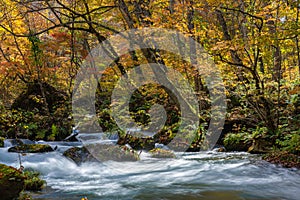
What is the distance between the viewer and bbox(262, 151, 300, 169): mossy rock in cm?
562

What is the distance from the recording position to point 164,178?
17.9 feet

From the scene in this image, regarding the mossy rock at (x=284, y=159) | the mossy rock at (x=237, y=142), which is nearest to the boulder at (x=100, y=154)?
the mossy rock at (x=237, y=142)

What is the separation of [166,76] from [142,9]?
2.26m

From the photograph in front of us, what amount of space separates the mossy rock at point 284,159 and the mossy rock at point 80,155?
4233 mm

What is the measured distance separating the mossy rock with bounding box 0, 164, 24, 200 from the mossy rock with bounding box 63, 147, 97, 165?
3362mm

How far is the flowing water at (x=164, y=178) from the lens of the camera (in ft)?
13.9

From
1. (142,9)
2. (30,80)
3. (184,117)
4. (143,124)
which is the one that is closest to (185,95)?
(184,117)

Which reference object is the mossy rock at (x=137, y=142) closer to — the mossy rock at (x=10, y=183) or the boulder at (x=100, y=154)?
the boulder at (x=100, y=154)

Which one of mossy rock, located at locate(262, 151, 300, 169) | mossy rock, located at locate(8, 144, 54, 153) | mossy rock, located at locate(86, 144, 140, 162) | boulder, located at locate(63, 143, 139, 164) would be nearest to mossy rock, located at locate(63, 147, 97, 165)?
boulder, located at locate(63, 143, 139, 164)

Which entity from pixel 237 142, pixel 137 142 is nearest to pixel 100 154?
pixel 137 142

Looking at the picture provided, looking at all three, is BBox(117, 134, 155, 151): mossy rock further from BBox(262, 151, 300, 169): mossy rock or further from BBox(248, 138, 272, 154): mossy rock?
BBox(262, 151, 300, 169): mossy rock

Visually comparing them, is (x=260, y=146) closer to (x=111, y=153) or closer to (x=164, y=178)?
(x=164, y=178)

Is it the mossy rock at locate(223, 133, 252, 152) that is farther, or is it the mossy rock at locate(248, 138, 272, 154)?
the mossy rock at locate(223, 133, 252, 152)

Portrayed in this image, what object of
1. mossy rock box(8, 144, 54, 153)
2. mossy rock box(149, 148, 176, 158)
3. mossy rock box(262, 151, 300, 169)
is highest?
mossy rock box(8, 144, 54, 153)
